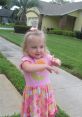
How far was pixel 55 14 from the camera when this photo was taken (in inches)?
1564

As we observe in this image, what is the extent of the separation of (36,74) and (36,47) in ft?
1.04

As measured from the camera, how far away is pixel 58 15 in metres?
39.0

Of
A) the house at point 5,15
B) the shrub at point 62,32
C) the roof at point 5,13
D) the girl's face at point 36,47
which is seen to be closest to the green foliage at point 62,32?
the shrub at point 62,32

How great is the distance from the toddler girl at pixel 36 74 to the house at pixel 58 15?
1273 inches

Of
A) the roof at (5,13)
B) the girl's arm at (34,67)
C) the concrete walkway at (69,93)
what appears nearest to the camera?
the girl's arm at (34,67)

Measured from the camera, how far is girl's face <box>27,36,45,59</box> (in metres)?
3.49

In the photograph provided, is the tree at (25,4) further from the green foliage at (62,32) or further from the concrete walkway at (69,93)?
the concrete walkway at (69,93)

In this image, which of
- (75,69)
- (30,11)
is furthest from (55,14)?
(75,69)

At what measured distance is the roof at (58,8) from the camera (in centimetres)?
3797

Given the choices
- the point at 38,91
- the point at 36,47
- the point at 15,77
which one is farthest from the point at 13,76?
the point at 36,47

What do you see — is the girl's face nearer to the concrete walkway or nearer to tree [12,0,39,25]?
the concrete walkway

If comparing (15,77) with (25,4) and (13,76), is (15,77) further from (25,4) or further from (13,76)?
(25,4)

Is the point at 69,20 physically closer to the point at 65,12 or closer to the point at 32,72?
the point at 65,12

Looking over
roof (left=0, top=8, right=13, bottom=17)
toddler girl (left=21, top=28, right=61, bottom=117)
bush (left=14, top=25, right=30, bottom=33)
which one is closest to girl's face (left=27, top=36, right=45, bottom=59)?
toddler girl (left=21, top=28, right=61, bottom=117)
